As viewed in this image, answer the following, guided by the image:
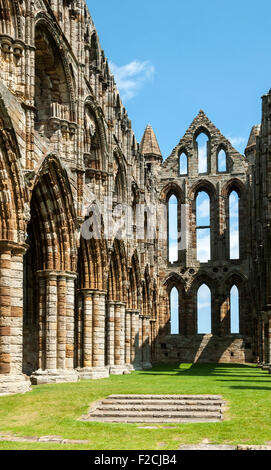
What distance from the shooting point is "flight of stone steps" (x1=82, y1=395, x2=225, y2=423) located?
1383cm

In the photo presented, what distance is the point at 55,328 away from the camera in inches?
870

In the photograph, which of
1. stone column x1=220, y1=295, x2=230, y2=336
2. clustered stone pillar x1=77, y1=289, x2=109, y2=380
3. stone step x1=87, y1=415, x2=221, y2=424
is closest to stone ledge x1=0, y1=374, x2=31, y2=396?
stone step x1=87, y1=415, x2=221, y2=424

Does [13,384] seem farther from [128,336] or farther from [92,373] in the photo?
[128,336]

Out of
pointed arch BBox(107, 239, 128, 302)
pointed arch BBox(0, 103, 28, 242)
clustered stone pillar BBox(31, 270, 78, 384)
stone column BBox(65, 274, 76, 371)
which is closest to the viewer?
pointed arch BBox(0, 103, 28, 242)

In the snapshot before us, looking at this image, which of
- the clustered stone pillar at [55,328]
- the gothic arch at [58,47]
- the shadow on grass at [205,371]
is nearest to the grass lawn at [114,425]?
the clustered stone pillar at [55,328]

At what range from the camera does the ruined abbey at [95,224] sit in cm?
1858

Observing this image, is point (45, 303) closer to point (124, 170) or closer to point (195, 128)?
point (124, 170)

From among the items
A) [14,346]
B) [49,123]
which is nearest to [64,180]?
[49,123]

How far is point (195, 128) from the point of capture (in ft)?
166

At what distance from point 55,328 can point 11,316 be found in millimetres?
4795

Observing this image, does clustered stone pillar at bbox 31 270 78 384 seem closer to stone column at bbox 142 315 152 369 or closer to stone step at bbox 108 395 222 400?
stone step at bbox 108 395 222 400

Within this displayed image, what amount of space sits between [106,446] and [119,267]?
22414 millimetres

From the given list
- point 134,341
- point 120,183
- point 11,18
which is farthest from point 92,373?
point 11,18

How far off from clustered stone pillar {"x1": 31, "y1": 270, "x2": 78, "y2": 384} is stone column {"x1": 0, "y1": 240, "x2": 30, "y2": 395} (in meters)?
4.28
